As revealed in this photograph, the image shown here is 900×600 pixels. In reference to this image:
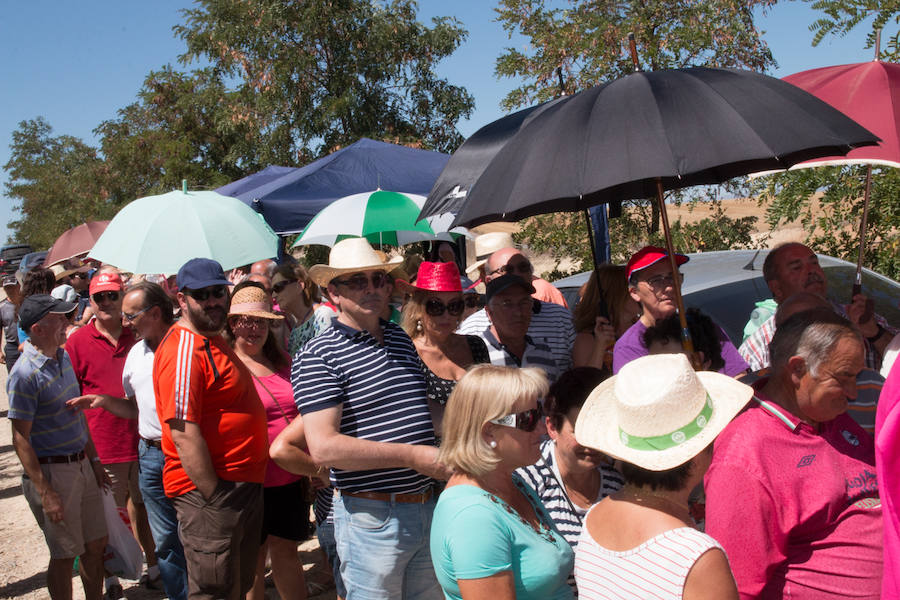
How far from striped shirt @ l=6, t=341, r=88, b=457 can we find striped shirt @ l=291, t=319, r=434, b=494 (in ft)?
6.97

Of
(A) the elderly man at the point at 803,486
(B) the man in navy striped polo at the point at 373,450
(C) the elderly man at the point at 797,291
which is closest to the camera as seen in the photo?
(A) the elderly man at the point at 803,486

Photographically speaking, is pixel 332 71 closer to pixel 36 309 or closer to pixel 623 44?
pixel 623 44

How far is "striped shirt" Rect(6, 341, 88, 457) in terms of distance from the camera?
160 inches

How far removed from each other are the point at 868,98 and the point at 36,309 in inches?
169

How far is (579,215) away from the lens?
988cm

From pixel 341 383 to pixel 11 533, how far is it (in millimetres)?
5072

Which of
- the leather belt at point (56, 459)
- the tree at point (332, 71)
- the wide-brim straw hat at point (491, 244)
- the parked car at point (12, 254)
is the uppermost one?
the tree at point (332, 71)

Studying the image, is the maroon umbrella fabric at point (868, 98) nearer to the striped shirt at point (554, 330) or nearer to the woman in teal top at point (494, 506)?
the striped shirt at point (554, 330)

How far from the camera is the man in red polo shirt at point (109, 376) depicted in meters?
4.87

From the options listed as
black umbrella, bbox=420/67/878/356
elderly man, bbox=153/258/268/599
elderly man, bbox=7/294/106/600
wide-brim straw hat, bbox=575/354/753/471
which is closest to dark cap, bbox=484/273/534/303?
black umbrella, bbox=420/67/878/356

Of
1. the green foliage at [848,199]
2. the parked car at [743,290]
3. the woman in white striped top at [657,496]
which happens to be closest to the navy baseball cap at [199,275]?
the woman in white striped top at [657,496]

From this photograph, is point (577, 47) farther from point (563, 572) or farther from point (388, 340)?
point (563, 572)

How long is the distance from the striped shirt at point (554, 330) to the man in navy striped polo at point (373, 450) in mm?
1090

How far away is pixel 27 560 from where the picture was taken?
5691mm
